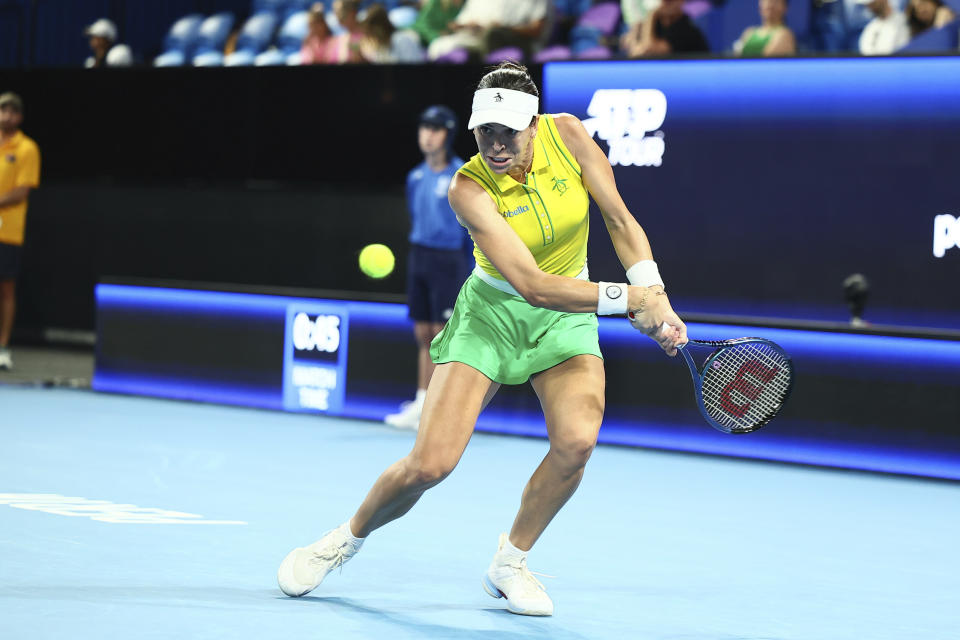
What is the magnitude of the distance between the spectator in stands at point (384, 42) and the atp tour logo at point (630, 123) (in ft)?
9.53

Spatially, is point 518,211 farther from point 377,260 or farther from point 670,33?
point 377,260

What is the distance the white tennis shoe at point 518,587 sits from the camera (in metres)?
4.61

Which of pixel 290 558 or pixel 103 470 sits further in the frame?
pixel 103 470

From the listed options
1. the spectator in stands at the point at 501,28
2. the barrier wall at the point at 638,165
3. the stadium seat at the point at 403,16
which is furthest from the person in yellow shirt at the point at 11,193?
the stadium seat at the point at 403,16

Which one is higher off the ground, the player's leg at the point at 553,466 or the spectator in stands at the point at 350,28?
the spectator in stands at the point at 350,28

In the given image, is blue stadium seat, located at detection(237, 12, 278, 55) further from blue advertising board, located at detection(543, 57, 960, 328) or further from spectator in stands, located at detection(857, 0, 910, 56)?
spectator in stands, located at detection(857, 0, 910, 56)

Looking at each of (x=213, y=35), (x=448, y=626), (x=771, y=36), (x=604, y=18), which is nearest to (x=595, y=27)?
(x=604, y=18)

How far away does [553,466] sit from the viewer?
4.58 meters

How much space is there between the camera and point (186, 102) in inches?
506

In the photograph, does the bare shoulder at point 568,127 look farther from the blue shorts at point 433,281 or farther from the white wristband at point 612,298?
the blue shorts at point 433,281

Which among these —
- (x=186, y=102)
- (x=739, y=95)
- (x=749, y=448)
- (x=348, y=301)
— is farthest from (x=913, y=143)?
(x=186, y=102)

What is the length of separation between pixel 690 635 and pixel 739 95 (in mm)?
5384

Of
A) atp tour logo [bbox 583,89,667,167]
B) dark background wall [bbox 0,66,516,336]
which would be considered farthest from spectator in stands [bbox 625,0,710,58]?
dark background wall [bbox 0,66,516,336]

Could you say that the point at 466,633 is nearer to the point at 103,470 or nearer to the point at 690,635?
the point at 690,635
